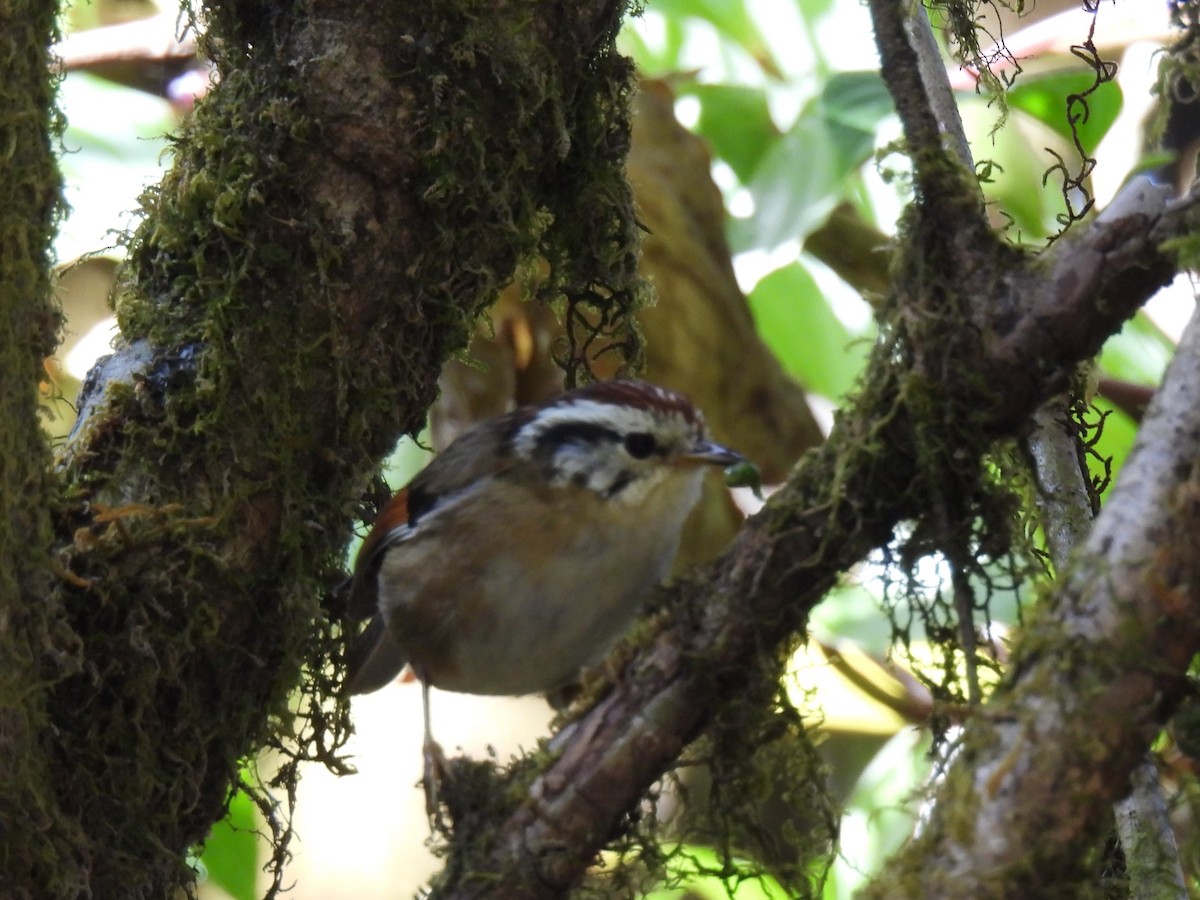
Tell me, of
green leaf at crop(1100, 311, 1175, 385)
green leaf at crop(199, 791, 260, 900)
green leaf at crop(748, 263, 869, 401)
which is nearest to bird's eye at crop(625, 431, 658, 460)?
green leaf at crop(199, 791, 260, 900)

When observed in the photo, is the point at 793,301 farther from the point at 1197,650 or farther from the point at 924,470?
the point at 1197,650

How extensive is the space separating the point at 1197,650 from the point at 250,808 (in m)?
2.31

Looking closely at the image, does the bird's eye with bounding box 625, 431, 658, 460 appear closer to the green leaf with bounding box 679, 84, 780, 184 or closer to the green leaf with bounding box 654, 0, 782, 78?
the green leaf with bounding box 679, 84, 780, 184

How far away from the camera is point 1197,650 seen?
4.61 ft

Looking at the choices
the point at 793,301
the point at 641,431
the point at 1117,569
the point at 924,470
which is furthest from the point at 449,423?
the point at 1117,569

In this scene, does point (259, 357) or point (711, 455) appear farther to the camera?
point (711, 455)

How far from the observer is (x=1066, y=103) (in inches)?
108

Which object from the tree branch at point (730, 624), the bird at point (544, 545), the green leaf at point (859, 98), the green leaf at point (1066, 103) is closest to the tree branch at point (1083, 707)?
the tree branch at point (730, 624)

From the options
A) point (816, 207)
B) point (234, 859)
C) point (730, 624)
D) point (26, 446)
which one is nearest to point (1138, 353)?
point (816, 207)

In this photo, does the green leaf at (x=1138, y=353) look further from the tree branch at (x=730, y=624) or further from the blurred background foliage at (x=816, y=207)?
the tree branch at (x=730, y=624)

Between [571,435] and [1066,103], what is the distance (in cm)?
123

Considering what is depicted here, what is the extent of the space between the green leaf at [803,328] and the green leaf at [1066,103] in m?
1.52

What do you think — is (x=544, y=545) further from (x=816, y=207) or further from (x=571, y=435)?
(x=816, y=207)

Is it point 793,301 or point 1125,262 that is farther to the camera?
point 793,301
